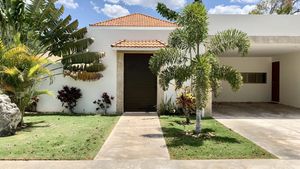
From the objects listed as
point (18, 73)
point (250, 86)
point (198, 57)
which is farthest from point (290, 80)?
point (18, 73)

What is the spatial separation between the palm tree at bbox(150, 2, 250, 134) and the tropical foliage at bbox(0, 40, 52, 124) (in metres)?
4.78

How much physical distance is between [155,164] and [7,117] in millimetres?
5921

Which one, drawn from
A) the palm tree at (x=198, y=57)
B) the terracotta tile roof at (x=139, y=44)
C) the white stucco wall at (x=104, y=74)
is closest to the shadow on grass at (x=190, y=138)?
the palm tree at (x=198, y=57)

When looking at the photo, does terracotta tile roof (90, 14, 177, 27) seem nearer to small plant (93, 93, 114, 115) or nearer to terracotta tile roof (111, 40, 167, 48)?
terracotta tile roof (111, 40, 167, 48)

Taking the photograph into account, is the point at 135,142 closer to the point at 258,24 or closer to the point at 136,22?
the point at 258,24

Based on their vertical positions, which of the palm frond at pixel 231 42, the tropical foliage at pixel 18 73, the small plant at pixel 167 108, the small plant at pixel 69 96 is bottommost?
the small plant at pixel 167 108

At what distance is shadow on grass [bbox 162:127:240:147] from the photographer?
9086 millimetres

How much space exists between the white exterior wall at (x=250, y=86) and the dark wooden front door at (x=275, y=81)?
34 centimetres

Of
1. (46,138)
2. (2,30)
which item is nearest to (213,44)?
(46,138)

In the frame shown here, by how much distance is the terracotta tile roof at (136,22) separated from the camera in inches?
726

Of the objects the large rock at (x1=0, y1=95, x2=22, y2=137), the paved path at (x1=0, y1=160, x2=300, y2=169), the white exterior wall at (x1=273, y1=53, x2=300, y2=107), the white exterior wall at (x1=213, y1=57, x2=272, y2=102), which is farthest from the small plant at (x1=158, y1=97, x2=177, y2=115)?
the white exterior wall at (x1=213, y1=57, x2=272, y2=102)

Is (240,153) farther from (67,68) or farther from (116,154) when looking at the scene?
(67,68)

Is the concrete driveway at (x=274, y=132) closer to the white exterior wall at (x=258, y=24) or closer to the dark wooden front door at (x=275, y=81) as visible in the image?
the white exterior wall at (x=258, y=24)

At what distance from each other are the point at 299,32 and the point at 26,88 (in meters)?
13.7
